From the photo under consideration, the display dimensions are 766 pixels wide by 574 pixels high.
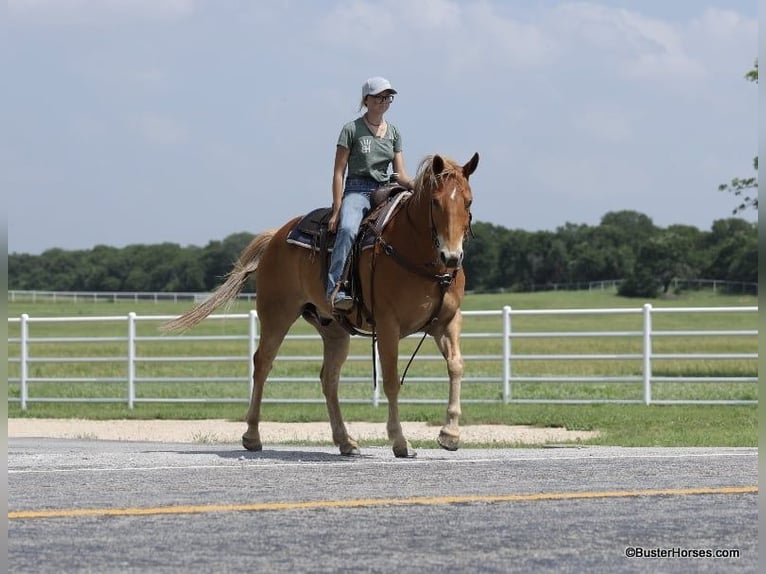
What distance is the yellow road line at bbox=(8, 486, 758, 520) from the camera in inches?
299

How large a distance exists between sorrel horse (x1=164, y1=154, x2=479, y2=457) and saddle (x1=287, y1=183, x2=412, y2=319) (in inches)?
3.1

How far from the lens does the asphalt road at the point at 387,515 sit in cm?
625

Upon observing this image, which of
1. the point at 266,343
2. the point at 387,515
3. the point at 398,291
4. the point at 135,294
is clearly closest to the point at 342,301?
the point at 398,291

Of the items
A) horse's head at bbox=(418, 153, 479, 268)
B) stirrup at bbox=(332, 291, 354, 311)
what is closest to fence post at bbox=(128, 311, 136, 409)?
stirrup at bbox=(332, 291, 354, 311)

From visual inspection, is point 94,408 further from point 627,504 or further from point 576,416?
point 627,504

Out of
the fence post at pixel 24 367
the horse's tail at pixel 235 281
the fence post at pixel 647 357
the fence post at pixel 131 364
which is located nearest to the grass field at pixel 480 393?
the fence post at pixel 131 364

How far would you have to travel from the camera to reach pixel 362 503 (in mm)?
7965

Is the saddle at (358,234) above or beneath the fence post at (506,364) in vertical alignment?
above

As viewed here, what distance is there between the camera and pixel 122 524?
7199mm

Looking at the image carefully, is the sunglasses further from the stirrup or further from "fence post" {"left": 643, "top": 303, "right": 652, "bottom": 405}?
"fence post" {"left": 643, "top": 303, "right": 652, "bottom": 405}

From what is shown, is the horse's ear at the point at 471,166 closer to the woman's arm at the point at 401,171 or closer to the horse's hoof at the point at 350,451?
the woman's arm at the point at 401,171

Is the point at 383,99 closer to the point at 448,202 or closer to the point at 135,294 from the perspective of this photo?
the point at 448,202

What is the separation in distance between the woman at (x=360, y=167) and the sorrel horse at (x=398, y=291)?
226 mm

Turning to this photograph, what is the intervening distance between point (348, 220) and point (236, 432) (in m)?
7.16
